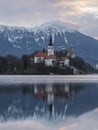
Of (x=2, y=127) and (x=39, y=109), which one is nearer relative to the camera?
(x=2, y=127)

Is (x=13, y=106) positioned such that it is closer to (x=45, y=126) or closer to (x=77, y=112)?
(x=77, y=112)

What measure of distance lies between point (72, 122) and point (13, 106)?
9.32 meters

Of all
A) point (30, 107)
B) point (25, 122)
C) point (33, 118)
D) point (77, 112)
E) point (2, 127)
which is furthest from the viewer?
point (30, 107)

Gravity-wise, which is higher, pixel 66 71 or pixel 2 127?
pixel 2 127

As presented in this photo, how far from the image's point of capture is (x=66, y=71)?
187 m

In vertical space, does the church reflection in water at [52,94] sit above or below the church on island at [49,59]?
above

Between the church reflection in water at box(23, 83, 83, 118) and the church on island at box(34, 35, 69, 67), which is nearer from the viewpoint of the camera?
the church reflection in water at box(23, 83, 83, 118)

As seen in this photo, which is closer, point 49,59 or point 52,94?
point 52,94

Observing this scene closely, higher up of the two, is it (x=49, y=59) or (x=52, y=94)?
(x=52, y=94)

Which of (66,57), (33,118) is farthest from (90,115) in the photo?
(66,57)

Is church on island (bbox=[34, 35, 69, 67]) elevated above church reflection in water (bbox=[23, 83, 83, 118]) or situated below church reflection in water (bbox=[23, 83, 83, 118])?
below

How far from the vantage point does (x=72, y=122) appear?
24609 millimetres

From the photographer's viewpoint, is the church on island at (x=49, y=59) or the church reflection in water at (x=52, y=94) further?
the church on island at (x=49, y=59)

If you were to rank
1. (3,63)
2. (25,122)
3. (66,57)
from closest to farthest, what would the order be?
(25,122) → (3,63) → (66,57)
